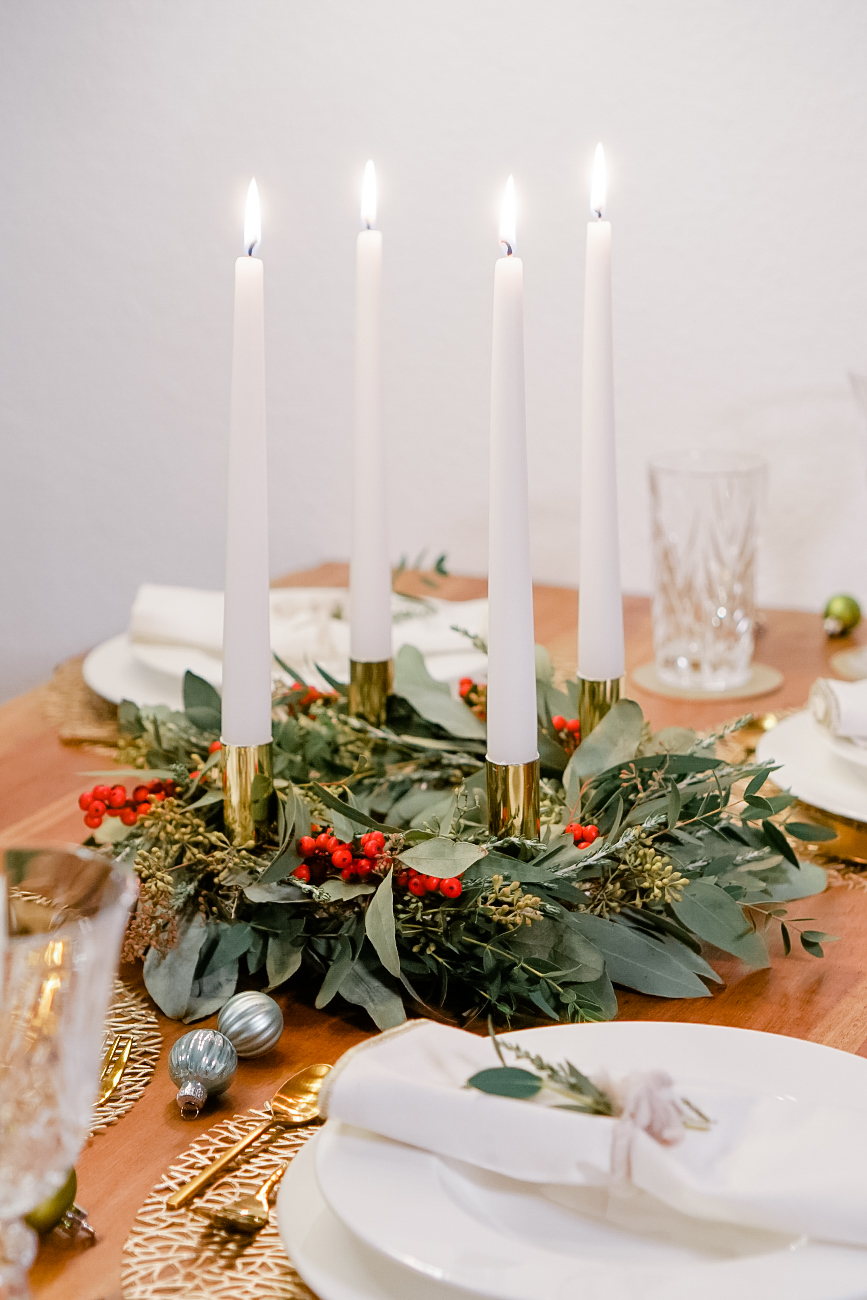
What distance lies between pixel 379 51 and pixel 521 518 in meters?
1.33

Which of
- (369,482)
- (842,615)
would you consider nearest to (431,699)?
(369,482)

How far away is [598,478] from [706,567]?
513mm

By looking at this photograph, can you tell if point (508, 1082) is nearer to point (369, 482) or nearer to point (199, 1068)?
point (199, 1068)

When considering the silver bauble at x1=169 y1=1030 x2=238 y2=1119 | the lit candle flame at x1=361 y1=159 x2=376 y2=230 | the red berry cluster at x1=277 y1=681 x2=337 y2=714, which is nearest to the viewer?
the silver bauble at x1=169 y1=1030 x2=238 y2=1119

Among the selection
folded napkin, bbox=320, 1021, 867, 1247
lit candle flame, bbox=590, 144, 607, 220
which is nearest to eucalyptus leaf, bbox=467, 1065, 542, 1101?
Result: folded napkin, bbox=320, 1021, 867, 1247

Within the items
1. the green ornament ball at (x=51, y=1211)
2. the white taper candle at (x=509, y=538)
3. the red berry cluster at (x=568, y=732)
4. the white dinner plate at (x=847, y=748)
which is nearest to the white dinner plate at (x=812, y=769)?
the white dinner plate at (x=847, y=748)

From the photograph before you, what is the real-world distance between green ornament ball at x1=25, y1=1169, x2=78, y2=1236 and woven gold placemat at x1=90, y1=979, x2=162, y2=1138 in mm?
59

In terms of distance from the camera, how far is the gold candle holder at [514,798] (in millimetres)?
562

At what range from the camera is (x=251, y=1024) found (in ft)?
1.66

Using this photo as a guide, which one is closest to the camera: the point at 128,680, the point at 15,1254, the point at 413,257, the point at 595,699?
the point at 15,1254

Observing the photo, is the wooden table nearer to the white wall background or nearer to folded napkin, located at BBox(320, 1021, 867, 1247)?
folded napkin, located at BBox(320, 1021, 867, 1247)

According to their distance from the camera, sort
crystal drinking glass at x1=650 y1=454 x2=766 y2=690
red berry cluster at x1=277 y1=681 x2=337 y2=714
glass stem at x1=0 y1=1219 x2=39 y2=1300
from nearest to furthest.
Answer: glass stem at x1=0 y1=1219 x2=39 y2=1300, red berry cluster at x1=277 y1=681 x2=337 y2=714, crystal drinking glass at x1=650 y1=454 x2=766 y2=690

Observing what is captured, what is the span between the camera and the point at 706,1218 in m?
0.36

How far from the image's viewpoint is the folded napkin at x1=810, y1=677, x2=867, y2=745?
0.76m
